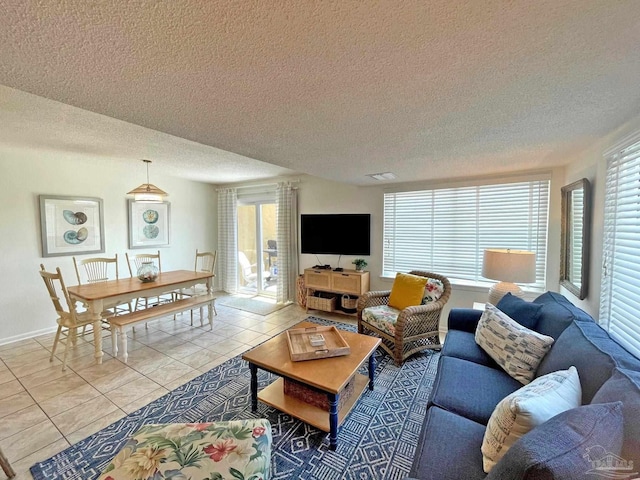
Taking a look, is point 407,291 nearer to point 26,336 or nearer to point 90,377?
point 90,377

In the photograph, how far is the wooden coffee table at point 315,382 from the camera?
1.74 metres

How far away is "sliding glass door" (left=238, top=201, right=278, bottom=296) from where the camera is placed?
5426 mm

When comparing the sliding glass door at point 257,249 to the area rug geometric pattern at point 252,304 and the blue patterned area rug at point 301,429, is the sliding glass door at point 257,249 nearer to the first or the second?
the area rug geometric pattern at point 252,304

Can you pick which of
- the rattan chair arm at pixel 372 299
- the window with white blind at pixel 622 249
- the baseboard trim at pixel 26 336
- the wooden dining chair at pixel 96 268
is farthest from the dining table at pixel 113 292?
the window with white blind at pixel 622 249

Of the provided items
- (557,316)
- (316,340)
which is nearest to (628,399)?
(557,316)

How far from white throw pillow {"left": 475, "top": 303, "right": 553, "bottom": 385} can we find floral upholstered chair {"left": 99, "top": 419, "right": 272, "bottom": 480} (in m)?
1.60

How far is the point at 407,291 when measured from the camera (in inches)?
124

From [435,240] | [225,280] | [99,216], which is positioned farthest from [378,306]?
[99,216]

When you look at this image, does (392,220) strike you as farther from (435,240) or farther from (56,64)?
(56,64)

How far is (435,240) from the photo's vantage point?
3.84 meters

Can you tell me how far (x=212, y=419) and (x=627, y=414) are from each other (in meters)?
2.31

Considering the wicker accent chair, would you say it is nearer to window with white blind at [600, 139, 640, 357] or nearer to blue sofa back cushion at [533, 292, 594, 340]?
blue sofa back cushion at [533, 292, 594, 340]

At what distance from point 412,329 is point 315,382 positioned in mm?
1460

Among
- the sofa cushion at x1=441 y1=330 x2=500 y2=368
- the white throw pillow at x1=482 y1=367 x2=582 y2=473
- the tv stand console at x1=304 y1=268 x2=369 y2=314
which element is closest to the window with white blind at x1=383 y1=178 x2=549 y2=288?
the tv stand console at x1=304 y1=268 x2=369 y2=314
